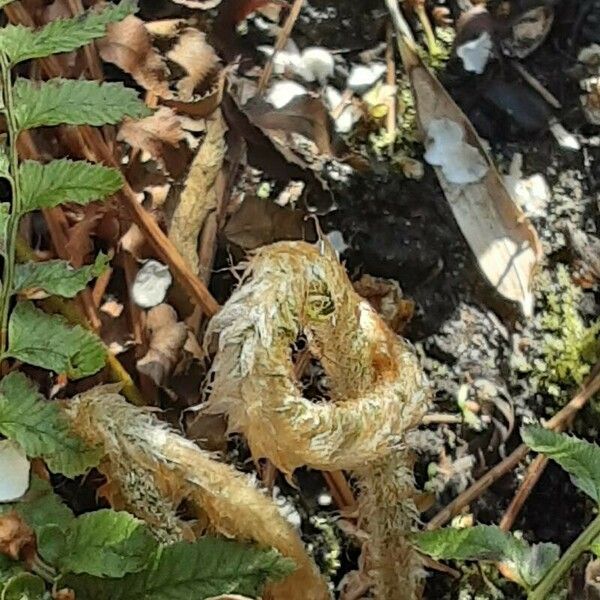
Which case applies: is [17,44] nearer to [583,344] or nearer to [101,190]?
[101,190]

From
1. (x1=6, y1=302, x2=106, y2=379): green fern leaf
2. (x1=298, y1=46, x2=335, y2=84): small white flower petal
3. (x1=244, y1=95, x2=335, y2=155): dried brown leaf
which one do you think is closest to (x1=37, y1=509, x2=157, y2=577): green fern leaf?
(x1=6, y1=302, x2=106, y2=379): green fern leaf

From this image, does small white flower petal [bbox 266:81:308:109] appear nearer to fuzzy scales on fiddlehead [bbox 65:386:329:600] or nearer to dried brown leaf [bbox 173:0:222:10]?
dried brown leaf [bbox 173:0:222:10]

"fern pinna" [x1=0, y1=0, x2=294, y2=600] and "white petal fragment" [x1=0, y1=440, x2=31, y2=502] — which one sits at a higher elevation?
"fern pinna" [x1=0, y1=0, x2=294, y2=600]

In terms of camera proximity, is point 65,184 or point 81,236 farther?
point 81,236

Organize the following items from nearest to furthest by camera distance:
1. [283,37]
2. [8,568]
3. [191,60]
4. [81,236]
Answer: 1. [8,568]
2. [81,236]
3. [191,60]
4. [283,37]

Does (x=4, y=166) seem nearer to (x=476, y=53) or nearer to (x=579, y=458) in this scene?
(x=579, y=458)

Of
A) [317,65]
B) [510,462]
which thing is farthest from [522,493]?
[317,65]

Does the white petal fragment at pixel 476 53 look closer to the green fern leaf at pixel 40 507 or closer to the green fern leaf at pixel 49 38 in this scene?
the green fern leaf at pixel 49 38
